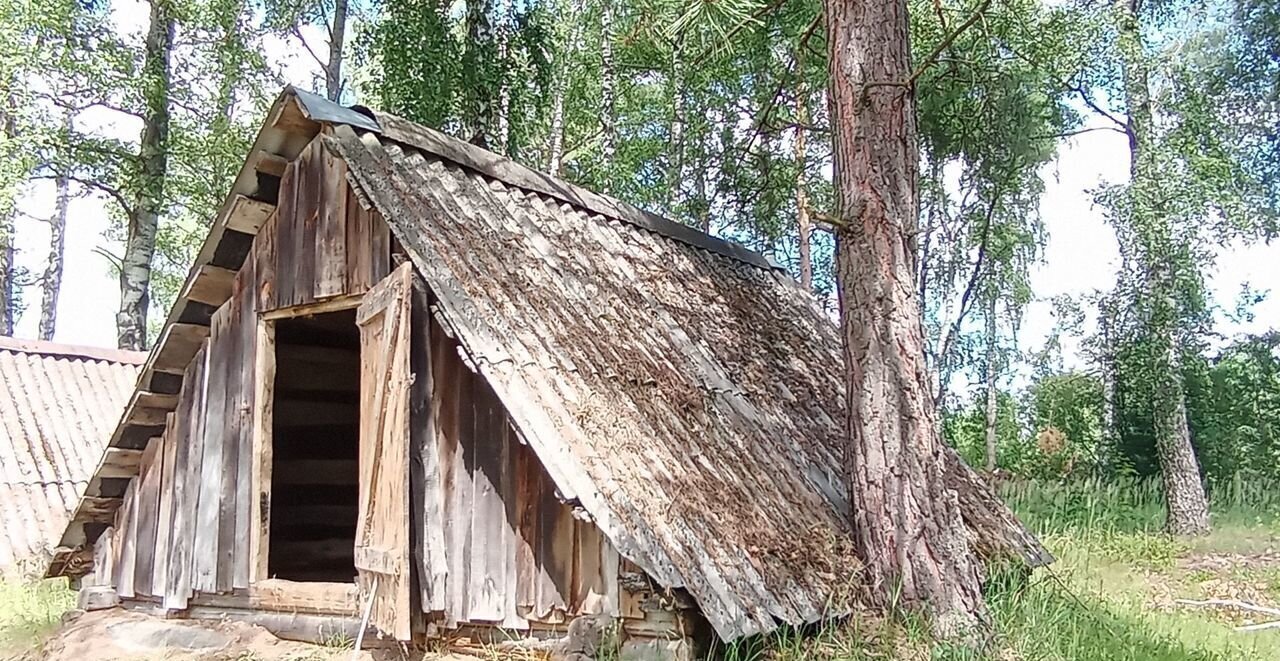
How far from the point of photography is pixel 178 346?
6.82 m

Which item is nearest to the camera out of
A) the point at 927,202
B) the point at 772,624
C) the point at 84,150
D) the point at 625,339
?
the point at 772,624

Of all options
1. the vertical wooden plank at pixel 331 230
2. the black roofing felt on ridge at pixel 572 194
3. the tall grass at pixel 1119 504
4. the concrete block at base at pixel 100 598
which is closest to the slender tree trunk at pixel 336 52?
the black roofing felt on ridge at pixel 572 194

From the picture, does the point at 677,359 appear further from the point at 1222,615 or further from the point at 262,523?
the point at 1222,615

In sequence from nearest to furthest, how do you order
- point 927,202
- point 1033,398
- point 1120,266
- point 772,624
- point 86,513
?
1. point 772,624
2. point 86,513
3. point 1120,266
4. point 927,202
5. point 1033,398

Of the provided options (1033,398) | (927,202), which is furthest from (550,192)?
(1033,398)

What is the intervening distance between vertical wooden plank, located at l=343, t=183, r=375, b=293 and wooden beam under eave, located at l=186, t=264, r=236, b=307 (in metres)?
1.34

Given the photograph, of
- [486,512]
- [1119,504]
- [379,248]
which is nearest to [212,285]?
[379,248]

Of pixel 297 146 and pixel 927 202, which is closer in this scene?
pixel 297 146

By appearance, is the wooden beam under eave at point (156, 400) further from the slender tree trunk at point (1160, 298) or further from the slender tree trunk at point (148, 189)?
the slender tree trunk at point (1160, 298)

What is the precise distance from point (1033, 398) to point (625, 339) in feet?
77.2

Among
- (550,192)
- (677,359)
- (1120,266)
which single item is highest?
(1120,266)

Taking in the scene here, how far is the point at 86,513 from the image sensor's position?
24.0 ft

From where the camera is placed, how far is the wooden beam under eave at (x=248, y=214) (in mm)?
6367

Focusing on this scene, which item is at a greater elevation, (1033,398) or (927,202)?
(927,202)
